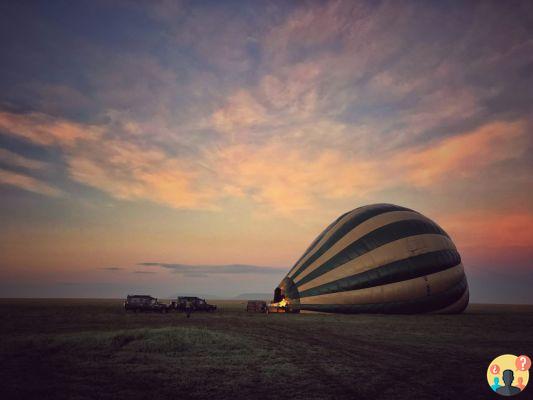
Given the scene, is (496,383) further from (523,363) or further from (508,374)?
(523,363)

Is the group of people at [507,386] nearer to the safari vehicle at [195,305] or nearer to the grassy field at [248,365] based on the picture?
the grassy field at [248,365]

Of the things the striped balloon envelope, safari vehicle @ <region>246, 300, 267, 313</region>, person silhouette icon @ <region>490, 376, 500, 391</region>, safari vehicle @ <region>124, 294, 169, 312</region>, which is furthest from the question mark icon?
safari vehicle @ <region>124, 294, 169, 312</region>

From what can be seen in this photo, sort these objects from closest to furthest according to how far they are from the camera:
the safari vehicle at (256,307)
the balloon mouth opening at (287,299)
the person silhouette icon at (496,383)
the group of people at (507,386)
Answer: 1. the group of people at (507,386)
2. the person silhouette icon at (496,383)
3. the balloon mouth opening at (287,299)
4. the safari vehicle at (256,307)

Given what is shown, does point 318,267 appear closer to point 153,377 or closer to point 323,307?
point 323,307

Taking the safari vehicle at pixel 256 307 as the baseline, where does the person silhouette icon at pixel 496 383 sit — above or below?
below

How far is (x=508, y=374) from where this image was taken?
7121mm

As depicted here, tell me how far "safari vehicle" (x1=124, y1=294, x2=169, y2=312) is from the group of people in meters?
33.6

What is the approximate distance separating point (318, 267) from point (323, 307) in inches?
112

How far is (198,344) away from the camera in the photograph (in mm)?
13211

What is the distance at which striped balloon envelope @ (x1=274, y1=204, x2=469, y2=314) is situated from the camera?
2623 cm

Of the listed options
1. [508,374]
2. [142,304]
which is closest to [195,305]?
[142,304]

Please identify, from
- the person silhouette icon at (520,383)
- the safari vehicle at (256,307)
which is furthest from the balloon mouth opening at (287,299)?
the person silhouette icon at (520,383)

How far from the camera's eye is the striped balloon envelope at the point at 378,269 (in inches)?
1033

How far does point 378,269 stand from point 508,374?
19.5 m
